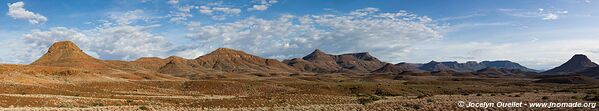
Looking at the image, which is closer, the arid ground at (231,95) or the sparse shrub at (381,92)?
the arid ground at (231,95)

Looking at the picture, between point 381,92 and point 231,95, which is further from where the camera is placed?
point 381,92

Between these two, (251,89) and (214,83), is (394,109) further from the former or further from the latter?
(214,83)

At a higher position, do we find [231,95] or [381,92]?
[381,92]

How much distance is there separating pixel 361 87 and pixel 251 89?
15.8m

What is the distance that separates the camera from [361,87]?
7412cm

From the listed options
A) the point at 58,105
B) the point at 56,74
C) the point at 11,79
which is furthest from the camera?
the point at 56,74

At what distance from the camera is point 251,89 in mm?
76375

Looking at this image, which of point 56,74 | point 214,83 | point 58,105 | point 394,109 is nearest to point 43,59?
point 56,74

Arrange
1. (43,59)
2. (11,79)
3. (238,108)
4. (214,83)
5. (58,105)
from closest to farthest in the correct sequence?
1. (58,105)
2. (238,108)
3. (11,79)
4. (214,83)
5. (43,59)

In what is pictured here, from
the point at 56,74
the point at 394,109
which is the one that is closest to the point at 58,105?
the point at 394,109

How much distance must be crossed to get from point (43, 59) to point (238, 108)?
604 feet

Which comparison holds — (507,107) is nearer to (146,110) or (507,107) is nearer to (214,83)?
(146,110)

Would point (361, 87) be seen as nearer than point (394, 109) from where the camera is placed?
No

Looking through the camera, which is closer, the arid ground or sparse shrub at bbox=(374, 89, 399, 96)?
the arid ground
